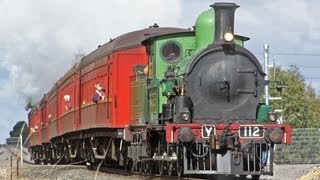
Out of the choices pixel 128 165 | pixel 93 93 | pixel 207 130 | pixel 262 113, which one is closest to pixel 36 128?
pixel 93 93

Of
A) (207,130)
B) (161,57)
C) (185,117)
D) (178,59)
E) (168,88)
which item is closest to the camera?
(207,130)

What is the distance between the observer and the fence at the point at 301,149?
33963mm

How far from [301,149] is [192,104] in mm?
21207

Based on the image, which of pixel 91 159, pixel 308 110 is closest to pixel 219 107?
pixel 91 159

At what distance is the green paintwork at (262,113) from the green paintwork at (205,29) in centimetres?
183

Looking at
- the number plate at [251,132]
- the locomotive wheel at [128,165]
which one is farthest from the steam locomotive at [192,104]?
the locomotive wheel at [128,165]

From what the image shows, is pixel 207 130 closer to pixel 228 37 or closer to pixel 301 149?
pixel 228 37

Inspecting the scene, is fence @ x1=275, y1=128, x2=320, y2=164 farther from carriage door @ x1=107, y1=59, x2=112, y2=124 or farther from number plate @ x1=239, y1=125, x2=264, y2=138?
number plate @ x1=239, y1=125, x2=264, y2=138

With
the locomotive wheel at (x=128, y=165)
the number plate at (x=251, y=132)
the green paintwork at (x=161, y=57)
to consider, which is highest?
the green paintwork at (x=161, y=57)

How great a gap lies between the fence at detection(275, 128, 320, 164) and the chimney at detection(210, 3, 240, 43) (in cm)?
2054

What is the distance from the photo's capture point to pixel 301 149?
34.2 metres

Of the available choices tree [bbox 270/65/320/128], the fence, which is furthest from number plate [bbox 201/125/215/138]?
tree [bbox 270/65/320/128]

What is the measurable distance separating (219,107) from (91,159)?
9.98 m

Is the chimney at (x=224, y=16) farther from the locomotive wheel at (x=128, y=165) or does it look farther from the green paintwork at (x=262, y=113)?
the locomotive wheel at (x=128, y=165)
